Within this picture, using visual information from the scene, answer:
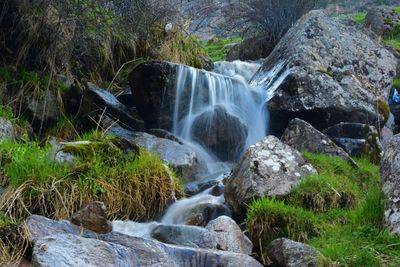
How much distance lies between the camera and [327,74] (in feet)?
30.3

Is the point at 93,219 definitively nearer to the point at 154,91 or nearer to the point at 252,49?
the point at 154,91

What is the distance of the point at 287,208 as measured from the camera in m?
5.85

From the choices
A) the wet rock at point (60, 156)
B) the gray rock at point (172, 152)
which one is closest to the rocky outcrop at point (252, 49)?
the gray rock at point (172, 152)

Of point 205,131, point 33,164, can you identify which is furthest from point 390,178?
point 205,131

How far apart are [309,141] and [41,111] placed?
127 inches

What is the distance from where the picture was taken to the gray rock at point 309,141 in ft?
24.8

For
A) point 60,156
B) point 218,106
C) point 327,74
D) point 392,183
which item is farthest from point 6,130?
point 327,74

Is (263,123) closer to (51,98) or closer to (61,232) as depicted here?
(51,98)

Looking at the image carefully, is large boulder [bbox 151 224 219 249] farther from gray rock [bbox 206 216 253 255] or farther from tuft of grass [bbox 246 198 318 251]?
tuft of grass [bbox 246 198 318 251]

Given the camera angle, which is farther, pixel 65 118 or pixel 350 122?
pixel 350 122

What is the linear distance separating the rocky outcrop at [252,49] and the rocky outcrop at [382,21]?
2464 mm

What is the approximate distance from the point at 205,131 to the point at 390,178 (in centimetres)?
369

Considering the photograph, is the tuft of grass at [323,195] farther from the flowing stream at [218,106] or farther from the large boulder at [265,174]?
the flowing stream at [218,106]

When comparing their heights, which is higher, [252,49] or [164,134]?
[252,49]
